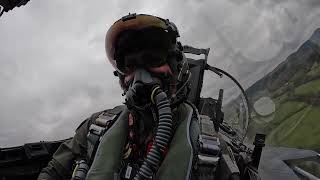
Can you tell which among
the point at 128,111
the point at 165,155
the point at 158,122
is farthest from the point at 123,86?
the point at 165,155

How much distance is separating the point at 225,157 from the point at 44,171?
1489 mm

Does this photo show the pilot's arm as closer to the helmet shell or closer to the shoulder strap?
the shoulder strap

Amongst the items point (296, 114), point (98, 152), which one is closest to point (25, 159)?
point (98, 152)

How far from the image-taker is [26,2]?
3.84 metres

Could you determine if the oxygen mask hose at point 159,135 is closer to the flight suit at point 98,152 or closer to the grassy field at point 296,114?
the flight suit at point 98,152

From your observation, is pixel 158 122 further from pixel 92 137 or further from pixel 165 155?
pixel 92 137

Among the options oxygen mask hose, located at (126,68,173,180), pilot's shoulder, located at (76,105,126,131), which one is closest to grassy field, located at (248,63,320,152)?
pilot's shoulder, located at (76,105,126,131)

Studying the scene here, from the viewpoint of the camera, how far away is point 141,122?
3125mm

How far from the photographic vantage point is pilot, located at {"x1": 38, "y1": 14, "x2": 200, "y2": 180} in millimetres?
2807

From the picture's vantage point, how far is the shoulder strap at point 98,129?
10.4 feet

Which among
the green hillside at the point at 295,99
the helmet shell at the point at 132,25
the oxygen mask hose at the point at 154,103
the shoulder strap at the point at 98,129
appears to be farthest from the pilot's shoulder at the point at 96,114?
the green hillside at the point at 295,99

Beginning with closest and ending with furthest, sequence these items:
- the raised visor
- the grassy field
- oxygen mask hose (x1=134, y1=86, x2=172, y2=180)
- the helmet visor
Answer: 1. oxygen mask hose (x1=134, y1=86, x2=172, y2=180)
2. the helmet visor
3. the raised visor
4. the grassy field

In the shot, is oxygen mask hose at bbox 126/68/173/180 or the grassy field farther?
the grassy field

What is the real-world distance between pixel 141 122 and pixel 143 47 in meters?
0.57
